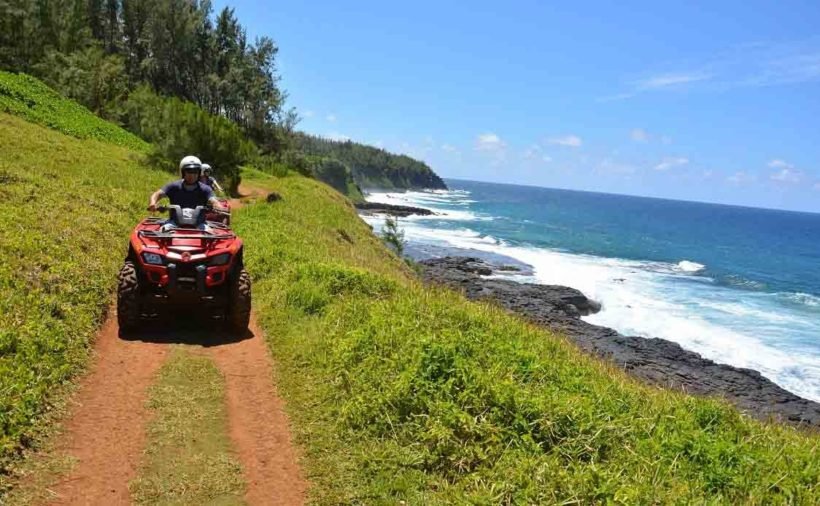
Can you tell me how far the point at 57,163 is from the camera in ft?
69.2

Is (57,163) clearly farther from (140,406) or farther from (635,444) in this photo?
(635,444)

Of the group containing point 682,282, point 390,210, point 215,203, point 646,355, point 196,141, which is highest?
point 196,141

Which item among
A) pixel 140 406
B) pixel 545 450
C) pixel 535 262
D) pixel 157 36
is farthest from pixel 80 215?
pixel 157 36

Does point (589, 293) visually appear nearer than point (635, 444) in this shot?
No

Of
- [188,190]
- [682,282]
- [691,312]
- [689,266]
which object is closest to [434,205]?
[689,266]

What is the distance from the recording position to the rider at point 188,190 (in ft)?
30.1

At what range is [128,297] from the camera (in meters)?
8.20

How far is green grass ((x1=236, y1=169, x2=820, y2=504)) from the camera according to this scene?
5.17 meters

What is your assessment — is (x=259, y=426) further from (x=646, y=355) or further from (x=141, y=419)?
(x=646, y=355)

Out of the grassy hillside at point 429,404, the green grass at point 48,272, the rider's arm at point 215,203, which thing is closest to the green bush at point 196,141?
the green grass at point 48,272

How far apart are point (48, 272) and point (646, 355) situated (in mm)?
22582

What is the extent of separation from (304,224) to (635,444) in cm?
1724

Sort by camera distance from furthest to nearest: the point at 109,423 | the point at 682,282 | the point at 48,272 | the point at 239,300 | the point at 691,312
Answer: the point at 682,282 < the point at 691,312 < the point at 48,272 < the point at 239,300 < the point at 109,423

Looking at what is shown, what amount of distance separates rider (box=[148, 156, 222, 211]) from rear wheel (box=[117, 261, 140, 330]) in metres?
1.21
